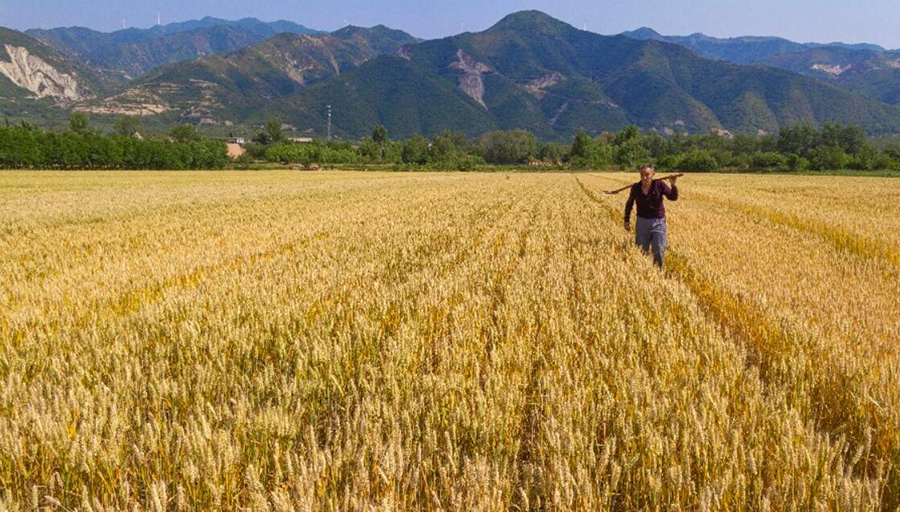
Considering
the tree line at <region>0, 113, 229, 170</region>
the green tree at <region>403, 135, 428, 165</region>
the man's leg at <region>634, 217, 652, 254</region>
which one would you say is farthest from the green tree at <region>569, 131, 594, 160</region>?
the man's leg at <region>634, 217, 652, 254</region>

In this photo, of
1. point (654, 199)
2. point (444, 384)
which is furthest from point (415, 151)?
point (444, 384)

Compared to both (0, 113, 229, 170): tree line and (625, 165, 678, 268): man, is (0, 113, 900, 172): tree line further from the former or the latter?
(625, 165, 678, 268): man

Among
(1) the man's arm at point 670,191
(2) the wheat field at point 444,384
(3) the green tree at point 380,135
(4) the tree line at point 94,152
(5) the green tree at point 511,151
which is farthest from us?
(3) the green tree at point 380,135

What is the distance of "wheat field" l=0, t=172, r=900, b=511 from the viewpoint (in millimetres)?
2404

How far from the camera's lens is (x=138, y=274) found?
782 cm

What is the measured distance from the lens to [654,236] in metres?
9.76

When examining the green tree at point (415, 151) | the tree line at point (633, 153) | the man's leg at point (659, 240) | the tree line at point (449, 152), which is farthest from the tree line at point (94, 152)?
the man's leg at point (659, 240)

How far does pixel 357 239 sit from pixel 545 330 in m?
7.75

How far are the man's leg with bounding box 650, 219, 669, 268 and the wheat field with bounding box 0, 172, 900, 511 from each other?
0.46 metres

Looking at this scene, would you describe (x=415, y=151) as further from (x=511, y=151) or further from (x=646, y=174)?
(x=646, y=174)

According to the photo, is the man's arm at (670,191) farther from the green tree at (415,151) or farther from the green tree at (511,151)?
the green tree at (511,151)

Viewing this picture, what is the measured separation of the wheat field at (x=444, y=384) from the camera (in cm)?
240

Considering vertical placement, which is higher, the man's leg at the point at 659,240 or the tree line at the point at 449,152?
the tree line at the point at 449,152

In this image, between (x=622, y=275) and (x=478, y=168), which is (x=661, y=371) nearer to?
(x=622, y=275)
